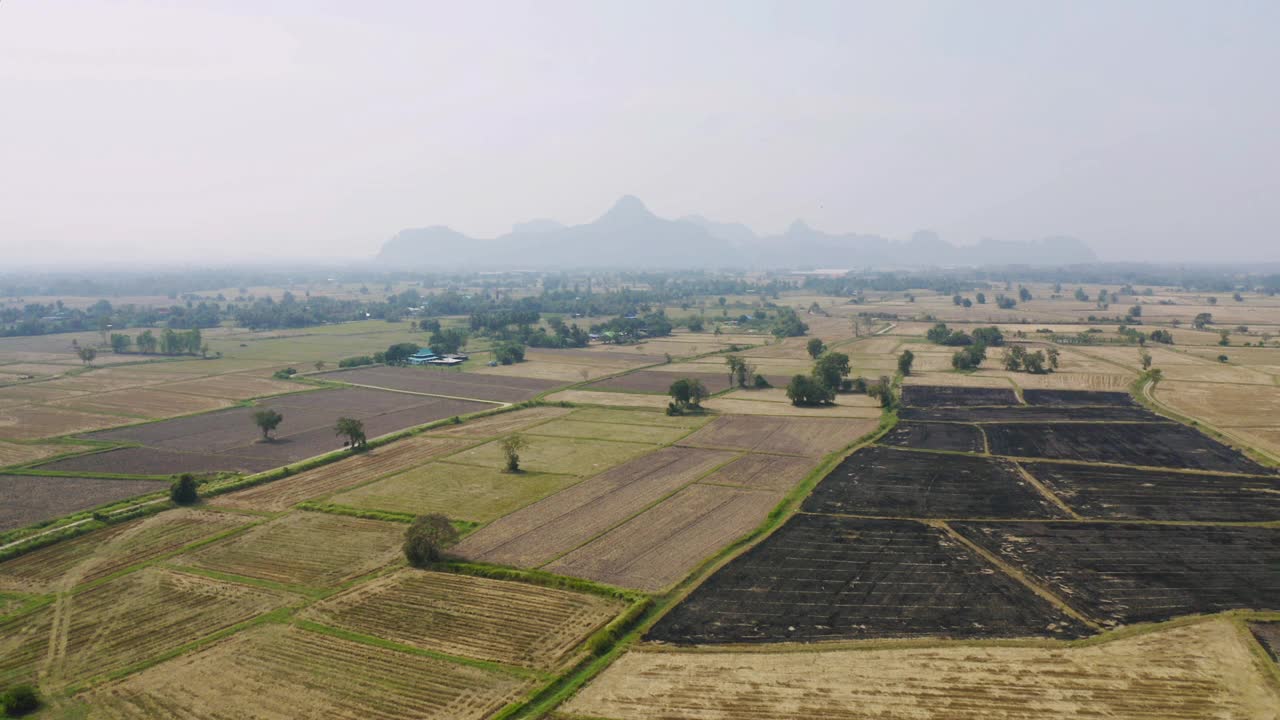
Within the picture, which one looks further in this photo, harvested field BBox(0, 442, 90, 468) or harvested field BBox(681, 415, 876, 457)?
harvested field BBox(681, 415, 876, 457)

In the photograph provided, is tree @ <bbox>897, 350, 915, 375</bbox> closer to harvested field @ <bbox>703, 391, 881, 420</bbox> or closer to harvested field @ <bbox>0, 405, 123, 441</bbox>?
harvested field @ <bbox>703, 391, 881, 420</bbox>

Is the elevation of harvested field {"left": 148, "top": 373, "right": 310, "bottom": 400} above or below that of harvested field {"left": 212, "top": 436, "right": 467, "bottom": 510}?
above

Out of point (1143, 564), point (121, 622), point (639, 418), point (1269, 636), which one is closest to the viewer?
point (1269, 636)

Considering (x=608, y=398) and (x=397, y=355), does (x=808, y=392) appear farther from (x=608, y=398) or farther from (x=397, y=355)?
(x=397, y=355)

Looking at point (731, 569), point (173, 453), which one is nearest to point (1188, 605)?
point (731, 569)

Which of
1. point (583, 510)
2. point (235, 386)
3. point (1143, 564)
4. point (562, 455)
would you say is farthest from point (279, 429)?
point (1143, 564)

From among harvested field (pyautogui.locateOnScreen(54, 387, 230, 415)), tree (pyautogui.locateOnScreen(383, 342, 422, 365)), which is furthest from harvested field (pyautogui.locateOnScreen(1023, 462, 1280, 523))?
tree (pyautogui.locateOnScreen(383, 342, 422, 365))

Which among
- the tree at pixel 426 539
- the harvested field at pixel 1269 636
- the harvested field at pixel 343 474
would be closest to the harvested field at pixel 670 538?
the tree at pixel 426 539
